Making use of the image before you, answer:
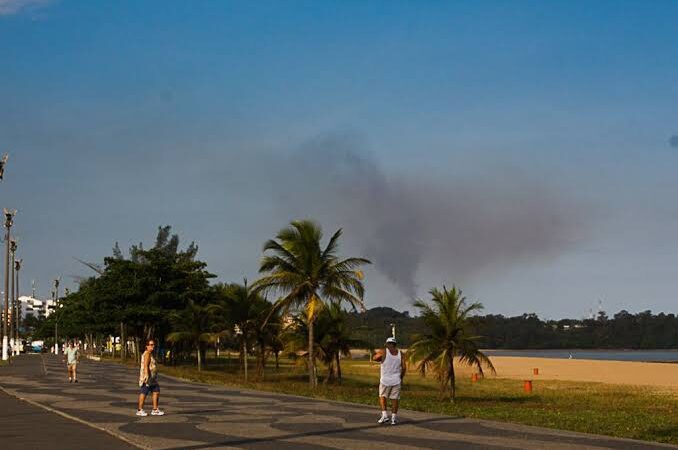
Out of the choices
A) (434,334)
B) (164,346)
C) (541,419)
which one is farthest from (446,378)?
(164,346)

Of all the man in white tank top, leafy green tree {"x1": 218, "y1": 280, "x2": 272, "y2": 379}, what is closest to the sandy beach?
leafy green tree {"x1": 218, "y1": 280, "x2": 272, "y2": 379}

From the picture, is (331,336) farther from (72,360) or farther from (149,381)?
(149,381)

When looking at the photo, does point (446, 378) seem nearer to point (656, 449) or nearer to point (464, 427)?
point (464, 427)

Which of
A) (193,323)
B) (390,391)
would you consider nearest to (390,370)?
(390,391)

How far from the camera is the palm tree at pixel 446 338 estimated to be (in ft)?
97.9

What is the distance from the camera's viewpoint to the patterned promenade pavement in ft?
46.5

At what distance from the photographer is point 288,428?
16766 mm

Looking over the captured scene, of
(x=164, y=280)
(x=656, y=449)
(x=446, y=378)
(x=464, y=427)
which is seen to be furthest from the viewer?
(x=164, y=280)

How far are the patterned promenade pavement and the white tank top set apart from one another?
2.94ft

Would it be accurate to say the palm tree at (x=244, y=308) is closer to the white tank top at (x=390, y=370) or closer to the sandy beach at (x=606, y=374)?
the sandy beach at (x=606, y=374)

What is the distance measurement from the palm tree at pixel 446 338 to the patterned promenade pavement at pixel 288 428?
6.43m

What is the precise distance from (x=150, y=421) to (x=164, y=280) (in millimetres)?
44382

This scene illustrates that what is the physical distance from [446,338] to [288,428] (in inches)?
552

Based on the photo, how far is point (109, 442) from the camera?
14648 millimetres
